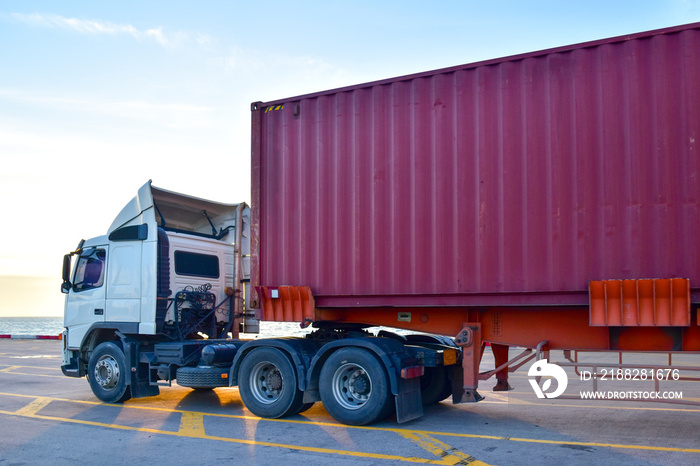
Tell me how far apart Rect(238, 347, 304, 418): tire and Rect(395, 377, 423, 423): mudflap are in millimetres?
1558

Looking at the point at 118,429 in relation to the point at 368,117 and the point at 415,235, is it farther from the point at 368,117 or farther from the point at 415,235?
the point at 368,117

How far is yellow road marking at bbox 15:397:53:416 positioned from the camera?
9.83 metres

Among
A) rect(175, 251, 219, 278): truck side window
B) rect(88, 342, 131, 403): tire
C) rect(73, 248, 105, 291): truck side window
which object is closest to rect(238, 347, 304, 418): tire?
rect(175, 251, 219, 278): truck side window

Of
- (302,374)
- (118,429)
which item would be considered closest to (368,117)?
(302,374)

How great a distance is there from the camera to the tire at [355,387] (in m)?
8.35

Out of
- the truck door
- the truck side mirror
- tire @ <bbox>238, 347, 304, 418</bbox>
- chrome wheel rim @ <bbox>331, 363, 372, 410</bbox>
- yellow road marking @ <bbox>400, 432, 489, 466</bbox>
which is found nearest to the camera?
yellow road marking @ <bbox>400, 432, 489, 466</bbox>

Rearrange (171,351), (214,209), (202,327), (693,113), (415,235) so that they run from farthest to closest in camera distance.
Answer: (214,209) → (202,327) → (171,351) → (415,235) → (693,113)

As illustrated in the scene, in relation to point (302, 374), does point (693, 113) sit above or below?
above

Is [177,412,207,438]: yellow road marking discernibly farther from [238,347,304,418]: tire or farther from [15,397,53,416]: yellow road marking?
[15,397,53,416]: yellow road marking

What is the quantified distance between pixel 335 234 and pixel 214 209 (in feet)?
11.6

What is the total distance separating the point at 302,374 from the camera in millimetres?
9000

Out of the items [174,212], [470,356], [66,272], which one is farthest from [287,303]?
[66,272]

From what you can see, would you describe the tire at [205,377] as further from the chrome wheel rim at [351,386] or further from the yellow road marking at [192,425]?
the chrome wheel rim at [351,386]

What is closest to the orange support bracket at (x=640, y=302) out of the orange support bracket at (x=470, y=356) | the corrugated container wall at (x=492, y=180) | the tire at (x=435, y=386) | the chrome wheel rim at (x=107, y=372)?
the corrugated container wall at (x=492, y=180)
